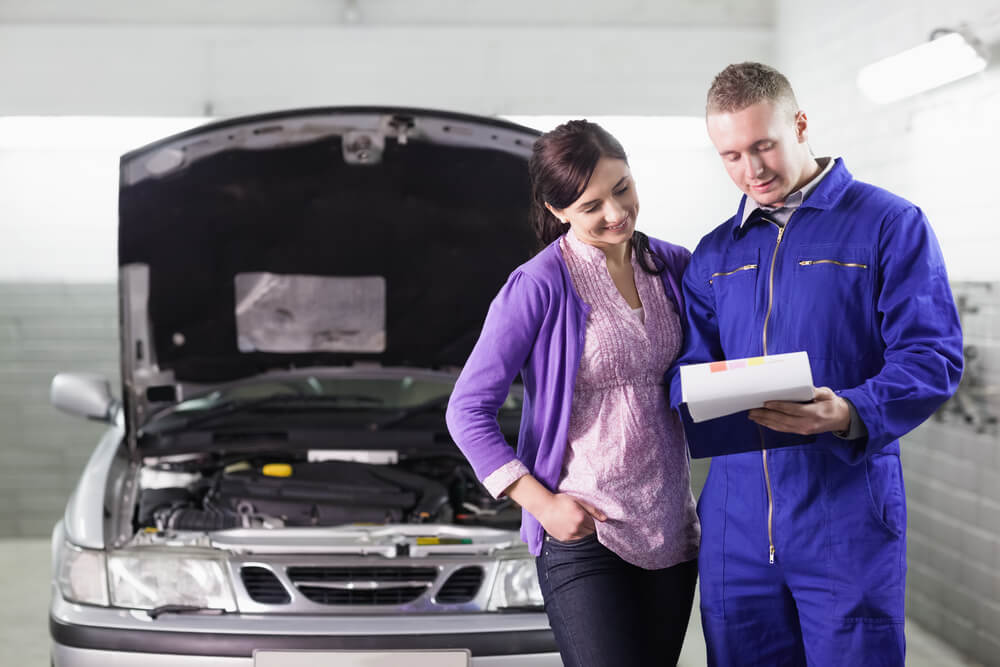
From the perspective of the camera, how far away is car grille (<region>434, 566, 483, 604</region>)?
242cm

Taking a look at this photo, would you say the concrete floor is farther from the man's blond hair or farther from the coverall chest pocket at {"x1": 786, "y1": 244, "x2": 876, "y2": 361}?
the man's blond hair

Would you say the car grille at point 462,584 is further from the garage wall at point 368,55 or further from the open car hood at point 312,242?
the garage wall at point 368,55

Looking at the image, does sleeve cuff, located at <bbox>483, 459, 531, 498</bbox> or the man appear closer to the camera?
the man

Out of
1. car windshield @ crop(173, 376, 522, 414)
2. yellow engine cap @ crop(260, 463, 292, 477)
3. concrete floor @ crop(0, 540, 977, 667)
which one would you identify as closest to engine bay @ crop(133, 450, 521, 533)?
yellow engine cap @ crop(260, 463, 292, 477)

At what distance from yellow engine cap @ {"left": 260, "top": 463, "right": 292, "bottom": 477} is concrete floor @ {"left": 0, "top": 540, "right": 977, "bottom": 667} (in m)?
1.50

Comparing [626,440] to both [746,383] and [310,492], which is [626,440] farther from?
[310,492]

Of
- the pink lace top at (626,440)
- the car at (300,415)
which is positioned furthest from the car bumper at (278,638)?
the pink lace top at (626,440)

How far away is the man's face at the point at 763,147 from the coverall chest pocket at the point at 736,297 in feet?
0.36

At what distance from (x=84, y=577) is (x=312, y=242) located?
125cm

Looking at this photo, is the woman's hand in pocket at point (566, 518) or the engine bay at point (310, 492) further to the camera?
the engine bay at point (310, 492)

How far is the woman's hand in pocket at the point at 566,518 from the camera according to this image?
61.9 inches

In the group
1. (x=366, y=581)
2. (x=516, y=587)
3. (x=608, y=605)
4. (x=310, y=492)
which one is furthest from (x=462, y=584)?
(x=608, y=605)

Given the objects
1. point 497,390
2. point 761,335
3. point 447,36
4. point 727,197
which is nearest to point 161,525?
point 497,390

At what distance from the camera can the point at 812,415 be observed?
53.7 inches
